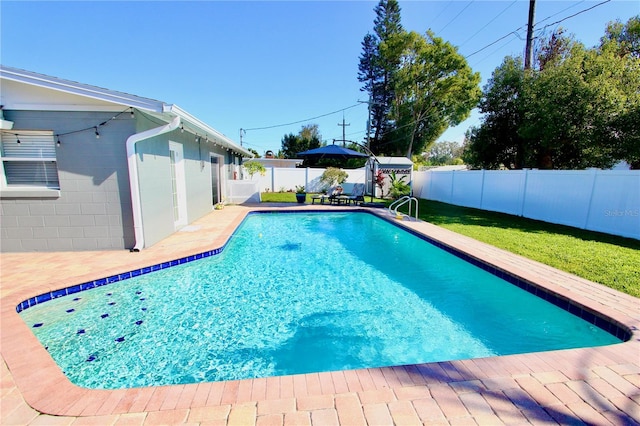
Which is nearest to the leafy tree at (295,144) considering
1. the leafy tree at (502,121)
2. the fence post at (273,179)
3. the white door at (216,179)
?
the fence post at (273,179)

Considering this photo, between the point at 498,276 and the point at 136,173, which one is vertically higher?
the point at 136,173

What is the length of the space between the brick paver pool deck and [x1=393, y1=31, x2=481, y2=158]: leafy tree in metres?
21.2

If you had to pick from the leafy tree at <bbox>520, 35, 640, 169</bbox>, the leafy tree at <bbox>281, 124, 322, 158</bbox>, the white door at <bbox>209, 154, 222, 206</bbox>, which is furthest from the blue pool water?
the leafy tree at <bbox>281, 124, 322, 158</bbox>

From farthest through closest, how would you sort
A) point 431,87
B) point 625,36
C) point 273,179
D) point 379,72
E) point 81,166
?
point 379,72
point 431,87
point 273,179
point 625,36
point 81,166

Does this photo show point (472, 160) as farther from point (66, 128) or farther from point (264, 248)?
point (66, 128)

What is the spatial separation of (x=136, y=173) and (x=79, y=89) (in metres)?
1.70

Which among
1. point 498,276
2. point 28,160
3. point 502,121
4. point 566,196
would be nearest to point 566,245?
point 498,276

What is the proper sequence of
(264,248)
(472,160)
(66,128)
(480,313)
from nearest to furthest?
1. (480,313)
2. (66,128)
3. (264,248)
4. (472,160)

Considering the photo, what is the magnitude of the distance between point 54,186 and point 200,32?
1084 cm

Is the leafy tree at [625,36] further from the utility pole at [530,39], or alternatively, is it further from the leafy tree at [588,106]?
the utility pole at [530,39]

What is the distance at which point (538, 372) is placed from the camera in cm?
236

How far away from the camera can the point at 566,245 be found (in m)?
6.41

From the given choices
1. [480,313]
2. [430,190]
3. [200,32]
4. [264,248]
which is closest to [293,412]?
[480,313]

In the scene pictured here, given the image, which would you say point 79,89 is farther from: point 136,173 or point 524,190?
point 524,190
